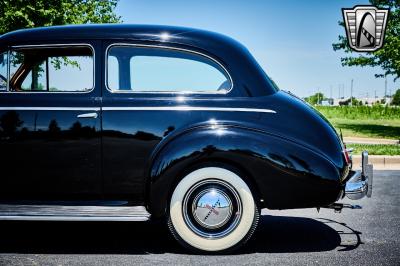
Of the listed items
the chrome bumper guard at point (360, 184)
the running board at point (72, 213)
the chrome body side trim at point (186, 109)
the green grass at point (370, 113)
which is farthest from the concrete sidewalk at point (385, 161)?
the green grass at point (370, 113)

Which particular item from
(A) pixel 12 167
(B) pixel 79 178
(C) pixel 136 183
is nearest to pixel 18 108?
(A) pixel 12 167

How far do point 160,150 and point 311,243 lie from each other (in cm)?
165

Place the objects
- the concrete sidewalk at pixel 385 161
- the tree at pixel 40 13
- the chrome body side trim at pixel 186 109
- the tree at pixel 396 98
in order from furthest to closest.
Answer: the tree at pixel 396 98 → the tree at pixel 40 13 → the concrete sidewalk at pixel 385 161 → the chrome body side trim at pixel 186 109

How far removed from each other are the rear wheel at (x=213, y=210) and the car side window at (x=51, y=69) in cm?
124

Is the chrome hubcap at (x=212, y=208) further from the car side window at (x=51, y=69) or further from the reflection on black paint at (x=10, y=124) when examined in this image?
the reflection on black paint at (x=10, y=124)

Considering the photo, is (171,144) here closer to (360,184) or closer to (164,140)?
(164,140)

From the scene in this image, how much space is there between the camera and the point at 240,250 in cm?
393

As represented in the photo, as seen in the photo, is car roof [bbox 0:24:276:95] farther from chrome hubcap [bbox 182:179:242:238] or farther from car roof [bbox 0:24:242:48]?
chrome hubcap [bbox 182:179:242:238]

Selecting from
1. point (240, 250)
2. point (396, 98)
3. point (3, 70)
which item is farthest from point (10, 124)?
point (396, 98)

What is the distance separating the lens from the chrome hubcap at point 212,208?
3705 mm

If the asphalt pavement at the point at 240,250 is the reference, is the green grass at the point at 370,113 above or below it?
below

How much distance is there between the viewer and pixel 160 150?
147 inches

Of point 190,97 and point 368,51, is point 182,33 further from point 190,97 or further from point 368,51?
point 368,51

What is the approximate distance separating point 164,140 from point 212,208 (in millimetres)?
665
